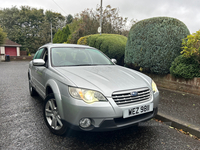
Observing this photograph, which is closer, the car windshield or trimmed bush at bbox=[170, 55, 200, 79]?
the car windshield

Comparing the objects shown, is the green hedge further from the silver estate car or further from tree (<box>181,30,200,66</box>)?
the silver estate car

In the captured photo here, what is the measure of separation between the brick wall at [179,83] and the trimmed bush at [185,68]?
0.22 m

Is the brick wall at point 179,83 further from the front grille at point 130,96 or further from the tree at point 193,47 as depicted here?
the front grille at point 130,96

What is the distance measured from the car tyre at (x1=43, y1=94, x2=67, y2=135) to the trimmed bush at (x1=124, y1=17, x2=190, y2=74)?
4.42m

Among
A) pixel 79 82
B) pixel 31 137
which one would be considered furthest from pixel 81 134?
pixel 79 82

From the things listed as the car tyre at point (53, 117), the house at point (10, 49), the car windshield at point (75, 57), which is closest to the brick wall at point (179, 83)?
the car windshield at point (75, 57)

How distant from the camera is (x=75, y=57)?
140 inches

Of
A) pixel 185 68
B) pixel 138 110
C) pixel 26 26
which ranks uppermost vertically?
pixel 26 26

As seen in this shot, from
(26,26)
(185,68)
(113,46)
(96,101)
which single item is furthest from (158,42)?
(26,26)

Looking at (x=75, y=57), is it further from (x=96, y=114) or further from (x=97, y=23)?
(x=97, y=23)

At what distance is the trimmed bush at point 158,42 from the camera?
5676 millimetres

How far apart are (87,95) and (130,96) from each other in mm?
634

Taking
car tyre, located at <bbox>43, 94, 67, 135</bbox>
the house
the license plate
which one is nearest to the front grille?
the license plate

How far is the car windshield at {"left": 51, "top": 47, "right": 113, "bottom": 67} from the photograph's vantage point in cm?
331
